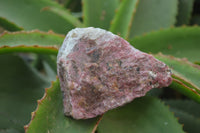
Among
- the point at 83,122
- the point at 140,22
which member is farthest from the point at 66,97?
the point at 140,22

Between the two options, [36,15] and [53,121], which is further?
[36,15]

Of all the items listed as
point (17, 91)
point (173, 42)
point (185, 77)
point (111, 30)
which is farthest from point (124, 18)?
point (17, 91)

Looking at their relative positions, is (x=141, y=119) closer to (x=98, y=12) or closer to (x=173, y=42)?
(x=173, y=42)

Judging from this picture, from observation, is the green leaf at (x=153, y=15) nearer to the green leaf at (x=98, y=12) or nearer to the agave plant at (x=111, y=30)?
the agave plant at (x=111, y=30)

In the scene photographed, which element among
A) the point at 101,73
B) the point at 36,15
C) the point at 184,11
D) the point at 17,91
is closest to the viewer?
the point at 101,73

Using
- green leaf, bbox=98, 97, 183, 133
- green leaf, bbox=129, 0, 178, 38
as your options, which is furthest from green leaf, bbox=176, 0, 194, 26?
green leaf, bbox=98, 97, 183, 133

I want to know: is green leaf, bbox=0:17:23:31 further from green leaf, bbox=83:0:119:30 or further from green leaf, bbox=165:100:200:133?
green leaf, bbox=165:100:200:133

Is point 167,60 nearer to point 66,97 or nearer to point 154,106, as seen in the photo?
point 154,106
